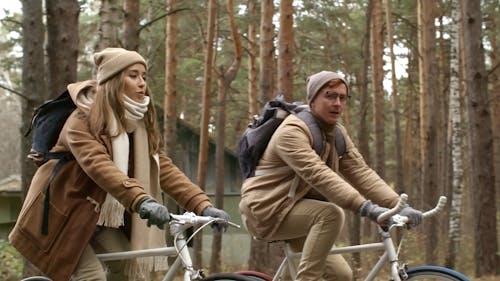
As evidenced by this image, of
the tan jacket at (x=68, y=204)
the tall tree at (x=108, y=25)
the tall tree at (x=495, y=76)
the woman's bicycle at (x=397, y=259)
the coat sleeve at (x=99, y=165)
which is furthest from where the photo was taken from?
the tall tree at (x=495, y=76)

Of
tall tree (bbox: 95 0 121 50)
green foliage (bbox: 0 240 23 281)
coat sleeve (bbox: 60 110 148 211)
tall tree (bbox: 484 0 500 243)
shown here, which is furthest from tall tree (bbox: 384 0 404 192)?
coat sleeve (bbox: 60 110 148 211)

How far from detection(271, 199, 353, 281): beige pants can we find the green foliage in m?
10.2

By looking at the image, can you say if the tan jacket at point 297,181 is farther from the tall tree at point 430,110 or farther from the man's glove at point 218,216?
the tall tree at point 430,110

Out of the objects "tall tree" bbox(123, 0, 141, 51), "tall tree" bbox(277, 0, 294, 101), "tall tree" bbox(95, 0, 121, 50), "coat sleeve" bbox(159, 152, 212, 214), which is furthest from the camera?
"tall tree" bbox(123, 0, 141, 51)

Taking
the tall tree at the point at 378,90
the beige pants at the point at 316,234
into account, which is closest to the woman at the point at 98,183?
the beige pants at the point at 316,234

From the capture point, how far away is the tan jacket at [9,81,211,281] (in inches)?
174

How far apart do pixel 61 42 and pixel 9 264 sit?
858 centimetres

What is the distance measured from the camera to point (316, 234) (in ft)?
16.0

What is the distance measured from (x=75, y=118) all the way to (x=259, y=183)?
1286mm

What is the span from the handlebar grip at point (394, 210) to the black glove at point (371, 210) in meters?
0.04

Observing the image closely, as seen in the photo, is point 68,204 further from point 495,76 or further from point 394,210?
point 495,76

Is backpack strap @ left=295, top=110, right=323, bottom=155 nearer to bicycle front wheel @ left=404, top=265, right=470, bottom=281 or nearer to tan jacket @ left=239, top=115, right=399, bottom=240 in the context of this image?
tan jacket @ left=239, top=115, right=399, bottom=240

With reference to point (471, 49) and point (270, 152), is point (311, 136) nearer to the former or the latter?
point (270, 152)

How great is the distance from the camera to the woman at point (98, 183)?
4.45 meters
